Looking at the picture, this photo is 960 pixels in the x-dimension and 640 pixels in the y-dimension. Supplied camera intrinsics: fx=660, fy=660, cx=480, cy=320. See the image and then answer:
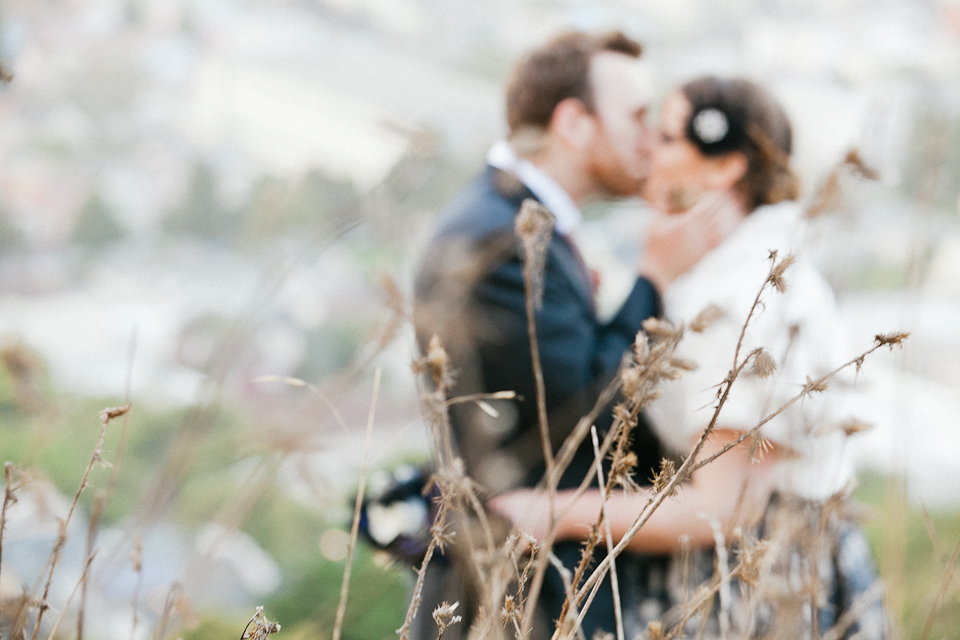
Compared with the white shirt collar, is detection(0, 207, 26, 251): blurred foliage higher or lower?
lower

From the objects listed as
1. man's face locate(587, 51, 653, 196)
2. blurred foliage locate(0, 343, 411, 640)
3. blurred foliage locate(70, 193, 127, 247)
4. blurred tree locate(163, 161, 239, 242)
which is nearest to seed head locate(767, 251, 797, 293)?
man's face locate(587, 51, 653, 196)

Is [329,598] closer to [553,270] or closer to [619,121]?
[553,270]

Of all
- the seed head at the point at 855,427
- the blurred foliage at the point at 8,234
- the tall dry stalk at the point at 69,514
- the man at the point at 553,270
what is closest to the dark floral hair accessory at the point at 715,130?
the man at the point at 553,270

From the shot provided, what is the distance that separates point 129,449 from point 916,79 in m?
4.28

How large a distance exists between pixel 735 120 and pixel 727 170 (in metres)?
0.08

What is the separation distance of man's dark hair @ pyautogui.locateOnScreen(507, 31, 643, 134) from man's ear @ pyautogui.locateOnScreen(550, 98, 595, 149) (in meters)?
0.01

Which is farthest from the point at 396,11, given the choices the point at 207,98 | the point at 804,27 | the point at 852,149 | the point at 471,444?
the point at 852,149

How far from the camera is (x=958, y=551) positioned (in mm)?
365

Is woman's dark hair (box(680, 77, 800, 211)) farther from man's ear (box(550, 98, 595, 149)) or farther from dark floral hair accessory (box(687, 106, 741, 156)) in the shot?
man's ear (box(550, 98, 595, 149))

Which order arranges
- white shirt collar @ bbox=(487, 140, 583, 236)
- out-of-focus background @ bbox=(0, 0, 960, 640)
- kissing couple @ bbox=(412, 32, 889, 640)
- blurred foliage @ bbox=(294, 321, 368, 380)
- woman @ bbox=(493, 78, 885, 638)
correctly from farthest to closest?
blurred foliage @ bbox=(294, 321, 368, 380) < out-of-focus background @ bbox=(0, 0, 960, 640) < white shirt collar @ bbox=(487, 140, 583, 236) < kissing couple @ bbox=(412, 32, 889, 640) < woman @ bbox=(493, 78, 885, 638)

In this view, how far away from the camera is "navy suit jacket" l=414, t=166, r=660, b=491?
3.19 ft

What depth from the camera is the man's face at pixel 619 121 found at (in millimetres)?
1229

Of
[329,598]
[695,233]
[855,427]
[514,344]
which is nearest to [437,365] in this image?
[855,427]

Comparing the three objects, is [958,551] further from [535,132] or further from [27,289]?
[27,289]
